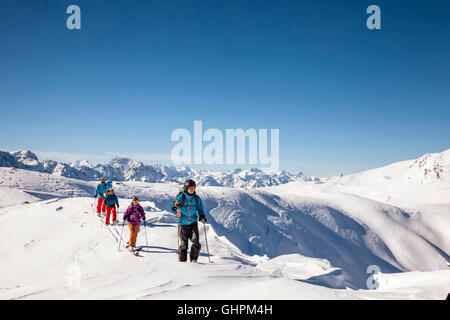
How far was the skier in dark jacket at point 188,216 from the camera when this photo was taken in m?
7.74

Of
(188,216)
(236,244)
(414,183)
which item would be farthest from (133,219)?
(414,183)

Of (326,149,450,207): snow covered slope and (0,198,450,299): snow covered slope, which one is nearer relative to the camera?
(0,198,450,299): snow covered slope

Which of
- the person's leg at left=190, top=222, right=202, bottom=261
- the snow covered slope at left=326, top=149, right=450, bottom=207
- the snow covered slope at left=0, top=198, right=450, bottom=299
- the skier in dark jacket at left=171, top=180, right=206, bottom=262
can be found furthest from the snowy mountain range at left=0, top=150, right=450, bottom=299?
the snow covered slope at left=326, top=149, right=450, bottom=207

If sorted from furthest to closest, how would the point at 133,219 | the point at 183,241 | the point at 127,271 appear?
the point at 133,219
the point at 183,241
the point at 127,271

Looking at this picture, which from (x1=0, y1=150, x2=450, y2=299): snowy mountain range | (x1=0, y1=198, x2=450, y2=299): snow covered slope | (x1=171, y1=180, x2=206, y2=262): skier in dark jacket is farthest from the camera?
(x1=171, y1=180, x2=206, y2=262): skier in dark jacket

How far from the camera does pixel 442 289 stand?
5723 millimetres

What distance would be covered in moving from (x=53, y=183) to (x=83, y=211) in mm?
24212

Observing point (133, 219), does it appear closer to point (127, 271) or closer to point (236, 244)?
point (127, 271)

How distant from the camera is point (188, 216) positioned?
7.73 metres

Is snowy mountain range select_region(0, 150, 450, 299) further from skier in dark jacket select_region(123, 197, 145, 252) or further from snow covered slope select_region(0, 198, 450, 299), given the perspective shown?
skier in dark jacket select_region(123, 197, 145, 252)

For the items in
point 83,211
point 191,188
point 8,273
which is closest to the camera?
point 191,188

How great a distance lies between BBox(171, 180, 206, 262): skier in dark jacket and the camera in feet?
25.4
